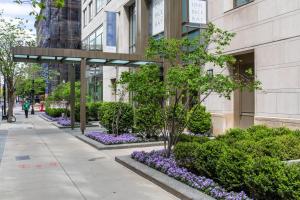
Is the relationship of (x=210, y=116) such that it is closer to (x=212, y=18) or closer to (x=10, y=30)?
(x=212, y=18)

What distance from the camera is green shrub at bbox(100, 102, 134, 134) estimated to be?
16172 millimetres

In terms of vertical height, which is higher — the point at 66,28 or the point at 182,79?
the point at 66,28

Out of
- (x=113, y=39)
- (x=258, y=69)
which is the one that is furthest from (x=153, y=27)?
(x=258, y=69)

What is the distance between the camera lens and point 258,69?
14.0 m

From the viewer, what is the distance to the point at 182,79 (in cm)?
855

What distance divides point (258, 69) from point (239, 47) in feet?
5.03

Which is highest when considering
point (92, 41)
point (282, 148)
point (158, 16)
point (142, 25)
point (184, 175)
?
point (92, 41)

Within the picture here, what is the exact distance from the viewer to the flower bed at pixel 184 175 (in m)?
6.24

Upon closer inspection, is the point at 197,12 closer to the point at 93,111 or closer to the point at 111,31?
the point at 93,111

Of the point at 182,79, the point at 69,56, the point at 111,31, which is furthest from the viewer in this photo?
the point at 111,31

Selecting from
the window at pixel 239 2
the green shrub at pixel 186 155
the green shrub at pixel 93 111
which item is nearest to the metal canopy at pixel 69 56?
the window at pixel 239 2

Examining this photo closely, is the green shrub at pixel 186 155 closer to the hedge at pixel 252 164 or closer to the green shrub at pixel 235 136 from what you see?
the hedge at pixel 252 164

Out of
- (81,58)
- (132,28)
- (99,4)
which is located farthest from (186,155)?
(99,4)

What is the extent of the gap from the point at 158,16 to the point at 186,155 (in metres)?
18.0
